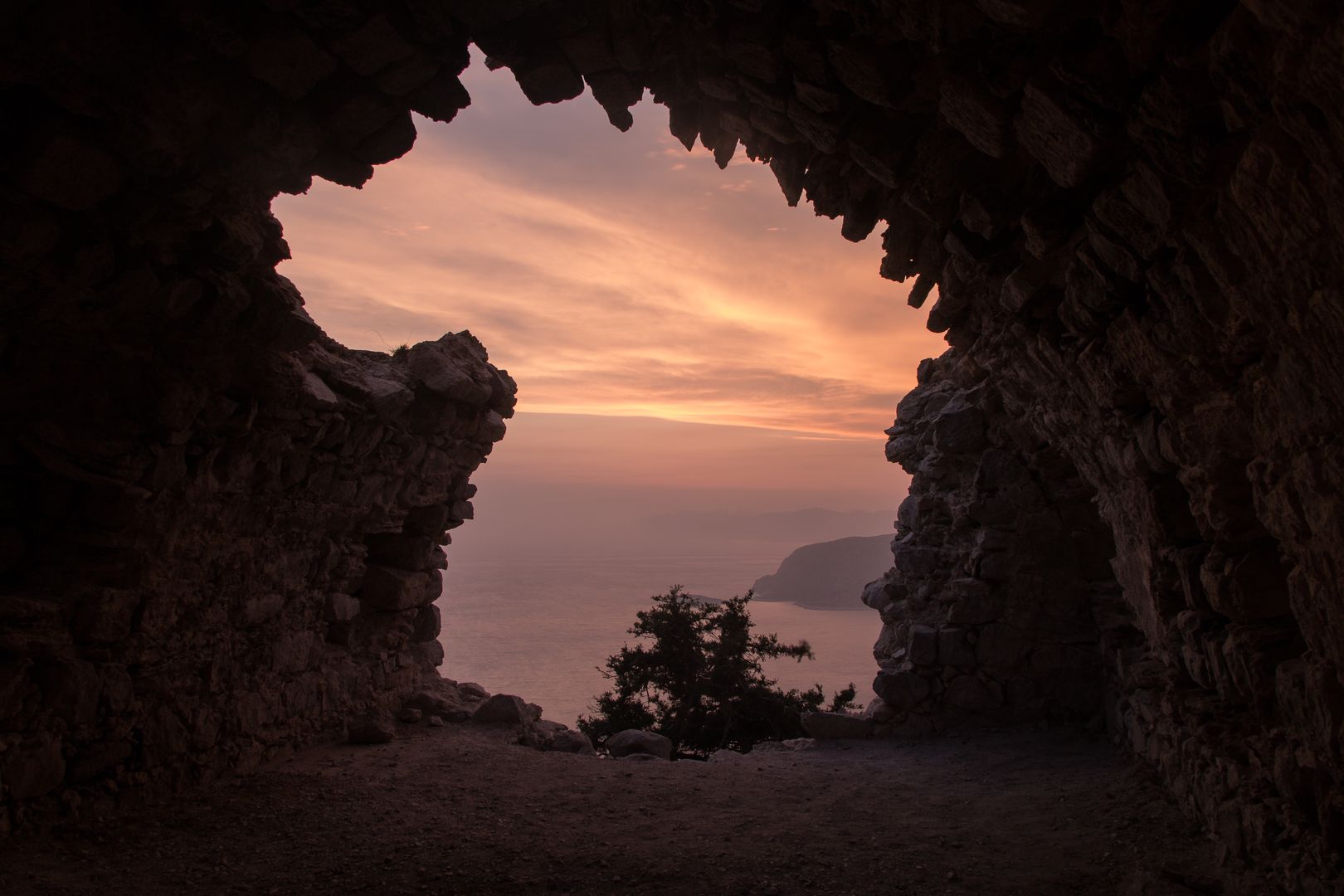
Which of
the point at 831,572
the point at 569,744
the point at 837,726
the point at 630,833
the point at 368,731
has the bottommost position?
the point at 630,833

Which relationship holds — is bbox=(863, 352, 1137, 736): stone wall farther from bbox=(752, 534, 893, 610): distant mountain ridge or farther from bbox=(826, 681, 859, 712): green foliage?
bbox=(752, 534, 893, 610): distant mountain ridge

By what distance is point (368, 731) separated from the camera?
8453 mm

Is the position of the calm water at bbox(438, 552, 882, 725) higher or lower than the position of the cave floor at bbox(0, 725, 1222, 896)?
higher

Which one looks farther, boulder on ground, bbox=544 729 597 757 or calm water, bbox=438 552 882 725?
calm water, bbox=438 552 882 725

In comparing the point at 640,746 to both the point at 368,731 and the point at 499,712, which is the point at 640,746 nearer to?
the point at 499,712

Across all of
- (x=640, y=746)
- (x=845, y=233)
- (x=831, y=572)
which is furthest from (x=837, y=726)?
(x=831, y=572)

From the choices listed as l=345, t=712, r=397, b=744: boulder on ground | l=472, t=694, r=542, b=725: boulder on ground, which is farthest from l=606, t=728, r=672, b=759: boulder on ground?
l=345, t=712, r=397, b=744: boulder on ground

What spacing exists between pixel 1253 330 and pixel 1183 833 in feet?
13.9

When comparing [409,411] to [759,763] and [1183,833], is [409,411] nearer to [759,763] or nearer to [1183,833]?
[759,763]

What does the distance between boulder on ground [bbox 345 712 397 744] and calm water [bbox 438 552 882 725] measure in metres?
8.18

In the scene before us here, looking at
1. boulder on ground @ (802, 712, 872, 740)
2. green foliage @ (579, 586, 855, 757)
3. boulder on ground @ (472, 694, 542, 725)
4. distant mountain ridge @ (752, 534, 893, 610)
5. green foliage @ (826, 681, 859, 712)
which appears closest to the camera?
boulder on ground @ (802, 712, 872, 740)

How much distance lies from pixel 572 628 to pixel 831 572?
12.1 meters

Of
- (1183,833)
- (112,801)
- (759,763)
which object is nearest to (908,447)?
(759,763)

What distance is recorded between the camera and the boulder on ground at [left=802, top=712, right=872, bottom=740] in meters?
9.67
